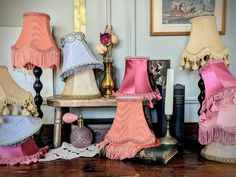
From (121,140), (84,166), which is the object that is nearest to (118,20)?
(121,140)

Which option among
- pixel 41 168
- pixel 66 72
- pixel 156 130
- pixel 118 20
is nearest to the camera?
pixel 41 168

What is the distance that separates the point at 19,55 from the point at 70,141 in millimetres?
427

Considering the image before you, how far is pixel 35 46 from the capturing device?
1062 mm

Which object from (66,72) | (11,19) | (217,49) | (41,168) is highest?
(11,19)

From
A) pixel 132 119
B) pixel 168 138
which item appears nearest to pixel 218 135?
pixel 168 138

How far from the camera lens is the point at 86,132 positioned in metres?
1.14

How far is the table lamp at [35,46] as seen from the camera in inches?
41.5

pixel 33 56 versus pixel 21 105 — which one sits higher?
pixel 33 56

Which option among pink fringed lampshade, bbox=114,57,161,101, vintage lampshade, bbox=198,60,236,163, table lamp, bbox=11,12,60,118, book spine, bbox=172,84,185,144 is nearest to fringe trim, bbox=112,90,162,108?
pink fringed lampshade, bbox=114,57,161,101

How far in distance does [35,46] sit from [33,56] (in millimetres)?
42

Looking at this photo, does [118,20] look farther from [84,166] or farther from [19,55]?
[84,166]

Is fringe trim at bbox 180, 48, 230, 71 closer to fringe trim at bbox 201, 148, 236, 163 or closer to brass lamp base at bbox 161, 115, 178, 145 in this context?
brass lamp base at bbox 161, 115, 178, 145

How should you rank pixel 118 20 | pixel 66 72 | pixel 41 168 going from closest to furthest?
pixel 41 168
pixel 66 72
pixel 118 20

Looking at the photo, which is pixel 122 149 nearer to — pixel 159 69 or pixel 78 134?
pixel 78 134
